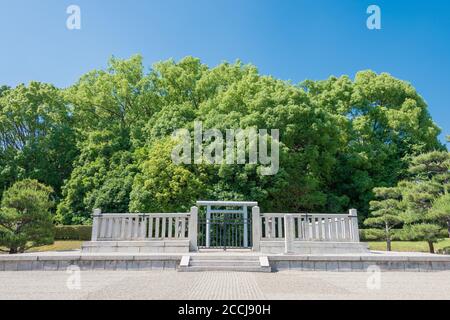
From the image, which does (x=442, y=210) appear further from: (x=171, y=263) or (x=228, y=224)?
(x=171, y=263)

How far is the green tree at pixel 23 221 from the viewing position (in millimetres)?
12336

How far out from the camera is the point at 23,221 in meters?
12.8

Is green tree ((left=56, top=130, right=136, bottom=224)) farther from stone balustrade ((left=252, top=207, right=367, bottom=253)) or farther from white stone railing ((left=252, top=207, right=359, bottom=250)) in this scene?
stone balustrade ((left=252, top=207, right=367, bottom=253))

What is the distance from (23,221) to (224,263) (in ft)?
28.7

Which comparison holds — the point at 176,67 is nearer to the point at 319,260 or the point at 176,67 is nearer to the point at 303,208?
the point at 303,208

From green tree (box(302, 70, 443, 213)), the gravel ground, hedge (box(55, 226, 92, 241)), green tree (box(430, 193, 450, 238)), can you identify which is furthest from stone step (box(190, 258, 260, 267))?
green tree (box(302, 70, 443, 213))

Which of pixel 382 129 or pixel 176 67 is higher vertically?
pixel 176 67

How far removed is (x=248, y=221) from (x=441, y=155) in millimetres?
8311

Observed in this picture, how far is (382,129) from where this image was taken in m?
25.8

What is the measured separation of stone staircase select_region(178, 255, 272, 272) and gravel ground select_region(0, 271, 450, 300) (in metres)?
0.41

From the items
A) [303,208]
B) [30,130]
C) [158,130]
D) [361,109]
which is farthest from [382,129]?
[30,130]

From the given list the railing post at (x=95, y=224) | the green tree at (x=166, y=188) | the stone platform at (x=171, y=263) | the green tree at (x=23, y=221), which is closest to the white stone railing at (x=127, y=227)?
the railing post at (x=95, y=224)

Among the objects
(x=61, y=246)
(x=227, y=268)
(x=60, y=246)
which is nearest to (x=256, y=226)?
(x=227, y=268)
